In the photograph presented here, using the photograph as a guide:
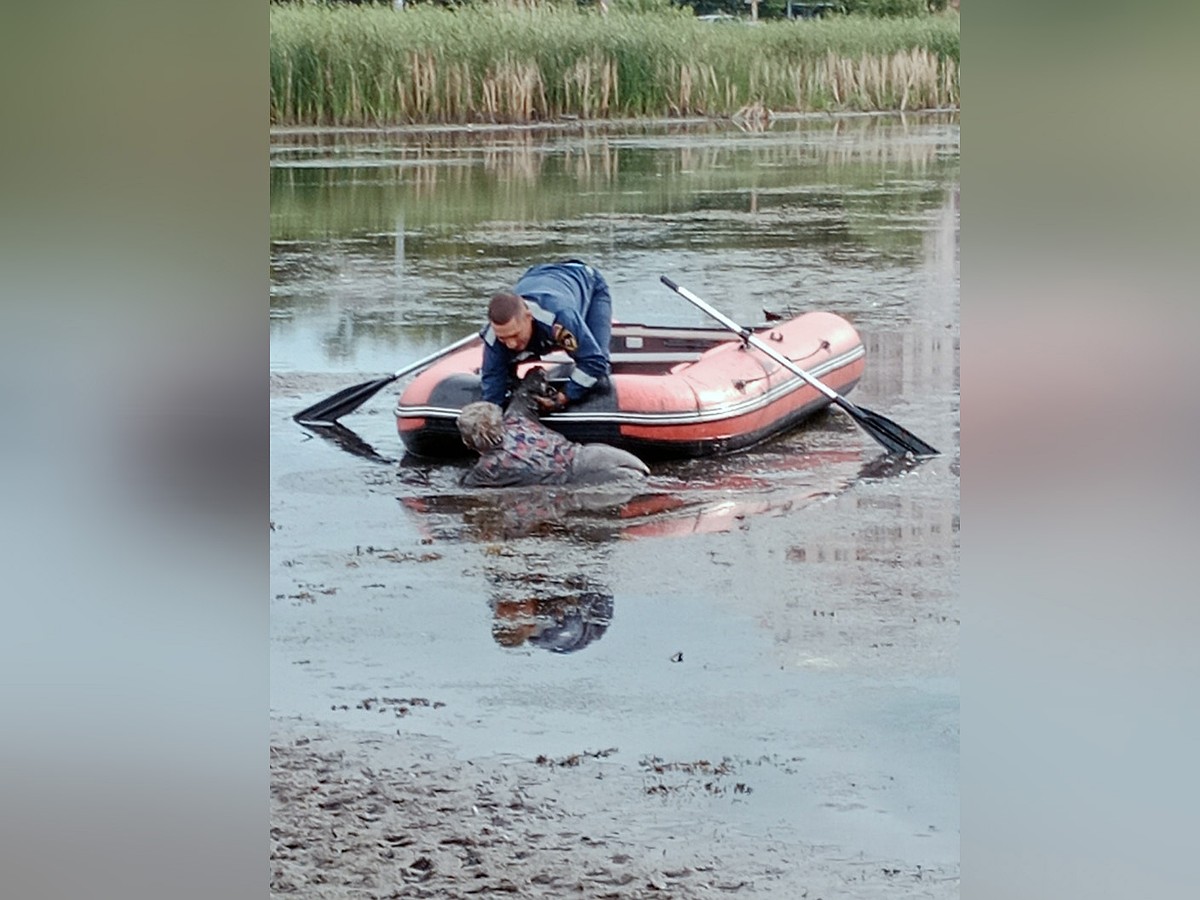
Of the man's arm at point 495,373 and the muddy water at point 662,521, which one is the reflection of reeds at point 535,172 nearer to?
the muddy water at point 662,521

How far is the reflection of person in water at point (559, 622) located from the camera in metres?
3.64

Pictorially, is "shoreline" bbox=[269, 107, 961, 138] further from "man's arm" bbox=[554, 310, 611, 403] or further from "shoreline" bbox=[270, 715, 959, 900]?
"shoreline" bbox=[270, 715, 959, 900]

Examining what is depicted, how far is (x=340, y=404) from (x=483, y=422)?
0.34 m

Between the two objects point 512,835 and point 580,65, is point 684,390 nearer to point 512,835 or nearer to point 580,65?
point 580,65

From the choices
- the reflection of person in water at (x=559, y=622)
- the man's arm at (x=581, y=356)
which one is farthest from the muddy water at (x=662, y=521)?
the man's arm at (x=581, y=356)

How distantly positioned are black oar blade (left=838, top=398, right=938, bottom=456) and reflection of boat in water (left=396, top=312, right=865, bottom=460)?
0.08 m

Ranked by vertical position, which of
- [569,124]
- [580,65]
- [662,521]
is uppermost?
[580,65]

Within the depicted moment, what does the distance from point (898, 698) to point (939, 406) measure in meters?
0.68

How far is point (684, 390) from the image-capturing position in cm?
361

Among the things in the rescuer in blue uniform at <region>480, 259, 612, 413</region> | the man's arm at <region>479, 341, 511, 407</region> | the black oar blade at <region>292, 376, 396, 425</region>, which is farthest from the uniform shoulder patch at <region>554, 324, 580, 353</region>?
the black oar blade at <region>292, 376, 396, 425</region>

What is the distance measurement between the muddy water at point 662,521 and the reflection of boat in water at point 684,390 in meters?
0.04

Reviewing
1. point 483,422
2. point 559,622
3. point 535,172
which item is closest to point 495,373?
point 483,422
